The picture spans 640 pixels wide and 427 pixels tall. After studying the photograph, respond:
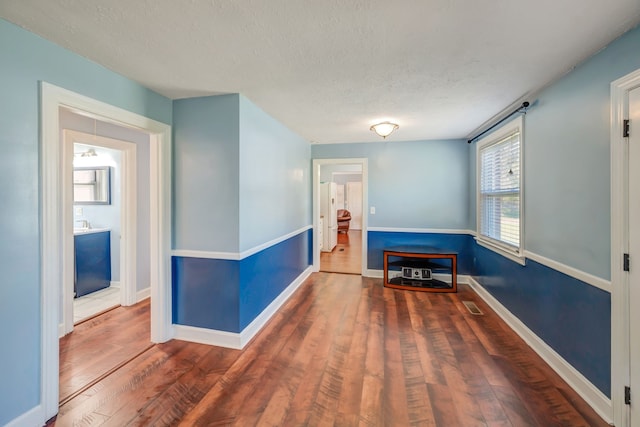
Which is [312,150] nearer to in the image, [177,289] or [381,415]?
[177,289]

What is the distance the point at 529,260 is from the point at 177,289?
11.1 feet

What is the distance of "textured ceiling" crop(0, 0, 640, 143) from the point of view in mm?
1291

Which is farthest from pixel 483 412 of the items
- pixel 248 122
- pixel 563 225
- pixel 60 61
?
pixel 60 61

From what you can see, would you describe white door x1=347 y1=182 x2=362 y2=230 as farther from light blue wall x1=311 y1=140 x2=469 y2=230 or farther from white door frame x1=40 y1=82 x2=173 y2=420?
white door frame x1=40 y1=82 x2=173 y2=420

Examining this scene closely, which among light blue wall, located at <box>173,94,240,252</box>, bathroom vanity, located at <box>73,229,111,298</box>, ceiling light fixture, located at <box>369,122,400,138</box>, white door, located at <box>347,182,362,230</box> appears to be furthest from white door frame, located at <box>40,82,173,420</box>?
white door, located at <box>347,182,362,230</box>

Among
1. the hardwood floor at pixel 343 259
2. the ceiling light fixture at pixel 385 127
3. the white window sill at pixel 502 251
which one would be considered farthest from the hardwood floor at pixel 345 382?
the ceiling light fixture at pixel 385 127

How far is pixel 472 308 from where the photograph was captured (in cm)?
322

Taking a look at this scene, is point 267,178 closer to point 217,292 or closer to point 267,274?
point 267,274

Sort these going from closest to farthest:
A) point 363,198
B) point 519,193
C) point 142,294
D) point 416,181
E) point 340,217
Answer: point 519,193
point 142,294
point 416,181
point 363,198
point 340,217

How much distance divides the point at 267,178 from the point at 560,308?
287cm

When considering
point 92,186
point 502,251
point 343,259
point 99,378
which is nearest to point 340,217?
point 343,259

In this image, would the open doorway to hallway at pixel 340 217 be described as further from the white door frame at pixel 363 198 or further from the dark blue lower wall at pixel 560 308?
the dark blue lower wall at pixel 560 308

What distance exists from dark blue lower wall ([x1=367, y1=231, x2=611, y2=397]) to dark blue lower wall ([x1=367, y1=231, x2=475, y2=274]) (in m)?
0.61

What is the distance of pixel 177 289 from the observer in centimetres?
251
